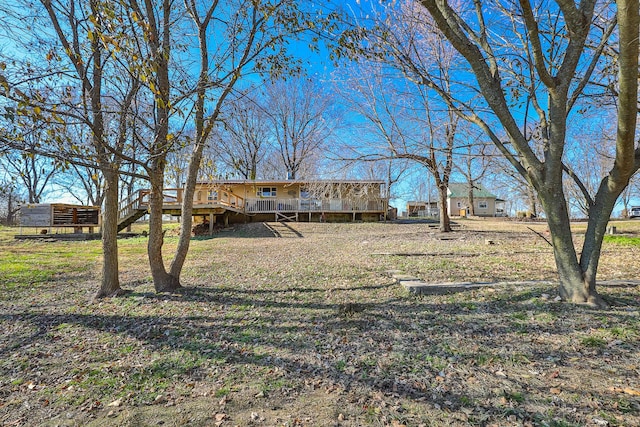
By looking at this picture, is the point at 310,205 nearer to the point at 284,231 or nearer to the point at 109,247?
the point at 284,231

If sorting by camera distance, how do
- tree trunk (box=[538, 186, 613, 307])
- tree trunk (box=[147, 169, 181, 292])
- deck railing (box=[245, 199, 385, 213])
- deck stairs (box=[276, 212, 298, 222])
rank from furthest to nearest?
deck stairs (box=[276, 212, 298, 222])
deck railing (box=[245, 199, 385, 213])
tree trunk (box=[147, 169, 181, 292])
tree trunk (box=[538, 186, 613, 307])

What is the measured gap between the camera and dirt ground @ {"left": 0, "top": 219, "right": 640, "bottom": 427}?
7.35 ft

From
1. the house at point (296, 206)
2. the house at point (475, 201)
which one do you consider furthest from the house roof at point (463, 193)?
the house at point (296, 206)

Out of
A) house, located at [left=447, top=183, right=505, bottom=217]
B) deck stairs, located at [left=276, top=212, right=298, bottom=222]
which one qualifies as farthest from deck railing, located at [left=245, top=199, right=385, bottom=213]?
house, located at [left=447, top=183, right=505, bottom=217]

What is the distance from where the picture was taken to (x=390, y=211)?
23281mm

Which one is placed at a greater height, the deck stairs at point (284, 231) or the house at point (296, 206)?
the house at point (296, 206)

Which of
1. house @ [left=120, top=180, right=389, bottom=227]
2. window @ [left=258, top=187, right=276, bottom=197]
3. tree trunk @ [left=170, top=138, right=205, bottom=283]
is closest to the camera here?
tree trunk @ [left=170, top=138, right=205, bottom=283]

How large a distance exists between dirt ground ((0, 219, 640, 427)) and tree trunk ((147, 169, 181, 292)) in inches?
11.3

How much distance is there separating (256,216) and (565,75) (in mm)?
18900

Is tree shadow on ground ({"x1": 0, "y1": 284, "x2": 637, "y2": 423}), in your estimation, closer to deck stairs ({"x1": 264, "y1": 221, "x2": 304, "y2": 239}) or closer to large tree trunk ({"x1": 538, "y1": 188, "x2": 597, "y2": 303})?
large tree trunk ({"x1": 538, "y1": 188, "x2": 597, "y2": 303})

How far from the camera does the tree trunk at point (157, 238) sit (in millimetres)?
5016

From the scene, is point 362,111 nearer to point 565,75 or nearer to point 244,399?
point 565,75

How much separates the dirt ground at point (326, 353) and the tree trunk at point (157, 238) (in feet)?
0.94

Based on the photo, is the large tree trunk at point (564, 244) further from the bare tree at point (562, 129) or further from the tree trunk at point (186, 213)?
the tree trunk at point (186, 213)
